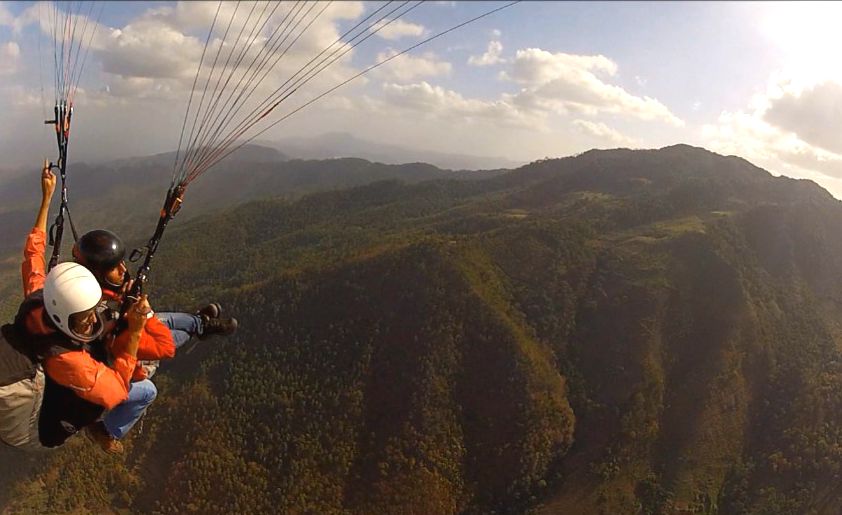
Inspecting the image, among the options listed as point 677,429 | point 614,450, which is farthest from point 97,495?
point 677,429

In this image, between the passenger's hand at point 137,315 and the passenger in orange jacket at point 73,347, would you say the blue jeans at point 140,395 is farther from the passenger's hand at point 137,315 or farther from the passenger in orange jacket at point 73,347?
the passenger's hand at point 137,315

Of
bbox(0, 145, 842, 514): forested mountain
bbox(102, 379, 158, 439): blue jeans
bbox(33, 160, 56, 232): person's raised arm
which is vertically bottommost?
bbox(0, 145, 842, 514): forested mountain

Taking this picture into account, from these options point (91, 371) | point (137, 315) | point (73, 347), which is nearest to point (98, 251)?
point (137, 315)

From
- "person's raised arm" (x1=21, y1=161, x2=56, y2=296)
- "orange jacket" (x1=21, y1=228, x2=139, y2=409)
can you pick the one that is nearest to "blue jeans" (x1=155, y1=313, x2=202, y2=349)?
"orange jacket" (x1=21, y1=228, x2=139, y2=409)

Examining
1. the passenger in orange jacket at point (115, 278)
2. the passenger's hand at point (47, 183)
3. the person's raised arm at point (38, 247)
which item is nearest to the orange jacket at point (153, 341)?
the passenger in orange jacket at point (115, 278)

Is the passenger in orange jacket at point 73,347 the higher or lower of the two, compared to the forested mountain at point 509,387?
higher

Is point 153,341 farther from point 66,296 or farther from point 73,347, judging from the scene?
point 66,296

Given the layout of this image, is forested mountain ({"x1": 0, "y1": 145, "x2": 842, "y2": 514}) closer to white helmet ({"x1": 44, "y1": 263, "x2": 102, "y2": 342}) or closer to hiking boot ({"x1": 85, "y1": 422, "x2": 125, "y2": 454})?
hiking boot ({"x1": 85, "y1": 422, "x2": 125, "y2": 454})
